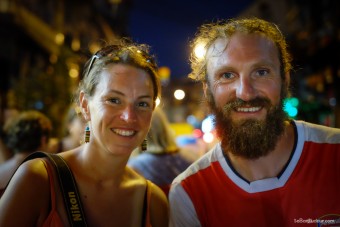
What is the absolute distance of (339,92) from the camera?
12.4 meters

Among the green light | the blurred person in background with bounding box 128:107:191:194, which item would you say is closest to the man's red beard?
the green light

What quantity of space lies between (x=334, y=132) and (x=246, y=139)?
691 mm

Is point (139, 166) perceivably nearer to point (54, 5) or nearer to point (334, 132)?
point (334, 132)

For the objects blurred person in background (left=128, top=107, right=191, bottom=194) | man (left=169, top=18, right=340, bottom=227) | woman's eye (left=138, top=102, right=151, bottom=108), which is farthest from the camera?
blurred person in background (left=128, top=107, right=191, bottom=194)

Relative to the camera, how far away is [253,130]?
2.23 m

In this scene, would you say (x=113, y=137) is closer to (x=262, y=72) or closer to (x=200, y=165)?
(x=200, y=165)

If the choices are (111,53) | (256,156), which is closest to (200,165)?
(256,156)

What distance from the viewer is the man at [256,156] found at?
210cm

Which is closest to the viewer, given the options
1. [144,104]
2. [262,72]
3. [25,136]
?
[262,72]

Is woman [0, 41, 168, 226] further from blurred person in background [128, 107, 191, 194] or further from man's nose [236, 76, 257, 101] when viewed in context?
blurred person in background [128, 107, 191, 194]

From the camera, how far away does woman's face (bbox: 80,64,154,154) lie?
2312 mm

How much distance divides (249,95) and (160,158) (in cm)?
228

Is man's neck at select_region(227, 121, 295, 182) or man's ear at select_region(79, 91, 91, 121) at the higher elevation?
man's ear at select_region(79, 91, 91, 121)

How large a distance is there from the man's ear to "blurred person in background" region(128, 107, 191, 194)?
160 cm
